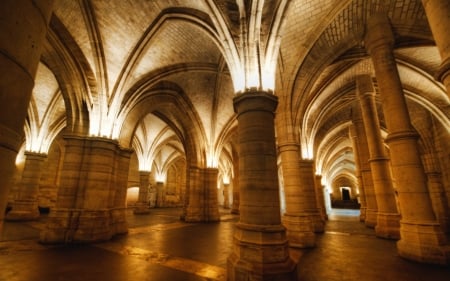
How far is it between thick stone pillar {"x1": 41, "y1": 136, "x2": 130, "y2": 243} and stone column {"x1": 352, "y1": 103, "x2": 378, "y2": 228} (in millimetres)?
12010

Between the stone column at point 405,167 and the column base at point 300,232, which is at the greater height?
the stone column at point 405,167

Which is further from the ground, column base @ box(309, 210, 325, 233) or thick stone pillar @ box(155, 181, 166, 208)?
thick stone pillar @ box(155, 181, 166, 208)

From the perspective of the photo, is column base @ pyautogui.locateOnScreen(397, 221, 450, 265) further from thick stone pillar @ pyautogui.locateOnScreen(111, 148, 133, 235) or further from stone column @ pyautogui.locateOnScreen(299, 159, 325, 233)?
thick stone pillar @ pyautogui.locateOnScreen(111, 148, 133, 235)

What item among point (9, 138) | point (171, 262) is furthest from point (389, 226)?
point (9, 138)

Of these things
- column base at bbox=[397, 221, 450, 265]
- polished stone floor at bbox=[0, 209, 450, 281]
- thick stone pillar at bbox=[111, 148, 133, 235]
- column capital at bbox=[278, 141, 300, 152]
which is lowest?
polished stone floor at bbox=[0, 209, 450, 281]

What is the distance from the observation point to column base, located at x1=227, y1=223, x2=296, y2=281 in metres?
3.49

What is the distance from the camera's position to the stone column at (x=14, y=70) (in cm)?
126

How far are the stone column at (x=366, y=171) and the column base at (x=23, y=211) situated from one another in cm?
1872

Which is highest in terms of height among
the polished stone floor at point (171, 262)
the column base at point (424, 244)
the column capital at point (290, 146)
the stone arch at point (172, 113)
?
the stone arch at point (172, 113)

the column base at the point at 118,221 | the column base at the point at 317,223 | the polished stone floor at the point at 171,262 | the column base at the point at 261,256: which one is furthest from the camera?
the column base at the point at 317,223

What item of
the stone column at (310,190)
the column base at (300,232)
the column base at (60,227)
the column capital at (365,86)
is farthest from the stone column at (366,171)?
the column base at (60,227)

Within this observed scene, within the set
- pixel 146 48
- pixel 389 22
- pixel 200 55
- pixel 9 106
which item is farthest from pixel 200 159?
pixel 9 106

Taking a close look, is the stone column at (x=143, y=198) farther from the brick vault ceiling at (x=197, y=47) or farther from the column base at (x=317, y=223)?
the column base at (x=317, y=223)

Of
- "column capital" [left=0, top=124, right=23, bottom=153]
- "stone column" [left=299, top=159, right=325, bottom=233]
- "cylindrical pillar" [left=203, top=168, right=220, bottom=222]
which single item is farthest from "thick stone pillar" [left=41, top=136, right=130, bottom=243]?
"stone column" [left=299, top=159, right=325, bottom=233]
